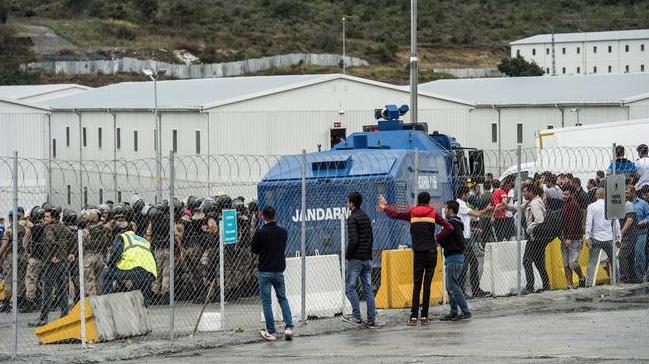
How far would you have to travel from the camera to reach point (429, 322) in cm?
1797

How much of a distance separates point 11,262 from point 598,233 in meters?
8.83

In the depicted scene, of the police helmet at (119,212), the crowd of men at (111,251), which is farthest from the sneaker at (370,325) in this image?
the police helmet at (119,212)

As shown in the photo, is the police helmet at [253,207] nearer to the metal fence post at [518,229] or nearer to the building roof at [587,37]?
the metal fence post at [518,229]

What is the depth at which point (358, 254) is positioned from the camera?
17.4 meters

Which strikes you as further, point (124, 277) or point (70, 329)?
point (124, 277)

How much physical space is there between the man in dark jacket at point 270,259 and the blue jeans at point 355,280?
128 centimetres

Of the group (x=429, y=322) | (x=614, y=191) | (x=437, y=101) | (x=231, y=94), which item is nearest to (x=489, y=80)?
(x=437, y=101)

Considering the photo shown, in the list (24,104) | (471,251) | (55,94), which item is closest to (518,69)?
(55,94)

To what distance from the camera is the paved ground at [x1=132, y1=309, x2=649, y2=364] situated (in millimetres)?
14305

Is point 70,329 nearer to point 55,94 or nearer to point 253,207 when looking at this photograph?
point 253,207

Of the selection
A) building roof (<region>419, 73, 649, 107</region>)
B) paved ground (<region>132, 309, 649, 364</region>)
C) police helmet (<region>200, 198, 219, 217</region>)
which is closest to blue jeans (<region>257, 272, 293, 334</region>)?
paved ground (<region>132, 309, 649, 364</region>)

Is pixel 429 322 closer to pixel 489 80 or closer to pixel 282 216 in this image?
pixel 282 216

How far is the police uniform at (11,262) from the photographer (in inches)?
772

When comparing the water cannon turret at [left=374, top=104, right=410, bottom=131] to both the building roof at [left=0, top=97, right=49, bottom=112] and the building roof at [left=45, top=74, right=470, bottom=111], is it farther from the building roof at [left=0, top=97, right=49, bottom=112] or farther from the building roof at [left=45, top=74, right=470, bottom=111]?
the building roof at [left=0, top=97, right=49, bottom=112]
